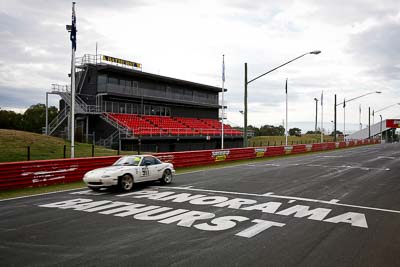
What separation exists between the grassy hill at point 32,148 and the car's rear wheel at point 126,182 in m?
13.0

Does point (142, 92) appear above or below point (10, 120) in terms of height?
above

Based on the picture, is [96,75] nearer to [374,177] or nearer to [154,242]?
[374,177]

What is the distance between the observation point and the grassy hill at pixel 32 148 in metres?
23.4

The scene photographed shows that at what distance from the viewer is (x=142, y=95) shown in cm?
4572

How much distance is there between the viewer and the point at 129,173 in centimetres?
1253

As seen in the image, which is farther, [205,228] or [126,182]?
[126,182]

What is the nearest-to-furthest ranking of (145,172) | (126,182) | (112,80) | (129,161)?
1. (126,182)
2. (145,172)
3. (129,161)
4. (112,80)

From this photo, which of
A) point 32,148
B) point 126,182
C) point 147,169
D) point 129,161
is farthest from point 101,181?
point 32,148

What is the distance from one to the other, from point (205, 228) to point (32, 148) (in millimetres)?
22735

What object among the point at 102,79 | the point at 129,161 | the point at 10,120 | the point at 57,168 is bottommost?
the point at 57,168

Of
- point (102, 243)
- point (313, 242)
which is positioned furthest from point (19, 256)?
point (313, 242)

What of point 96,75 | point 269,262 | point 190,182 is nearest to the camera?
point 269,262

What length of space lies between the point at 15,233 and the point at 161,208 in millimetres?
3507

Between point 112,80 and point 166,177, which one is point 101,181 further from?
point 112,80
